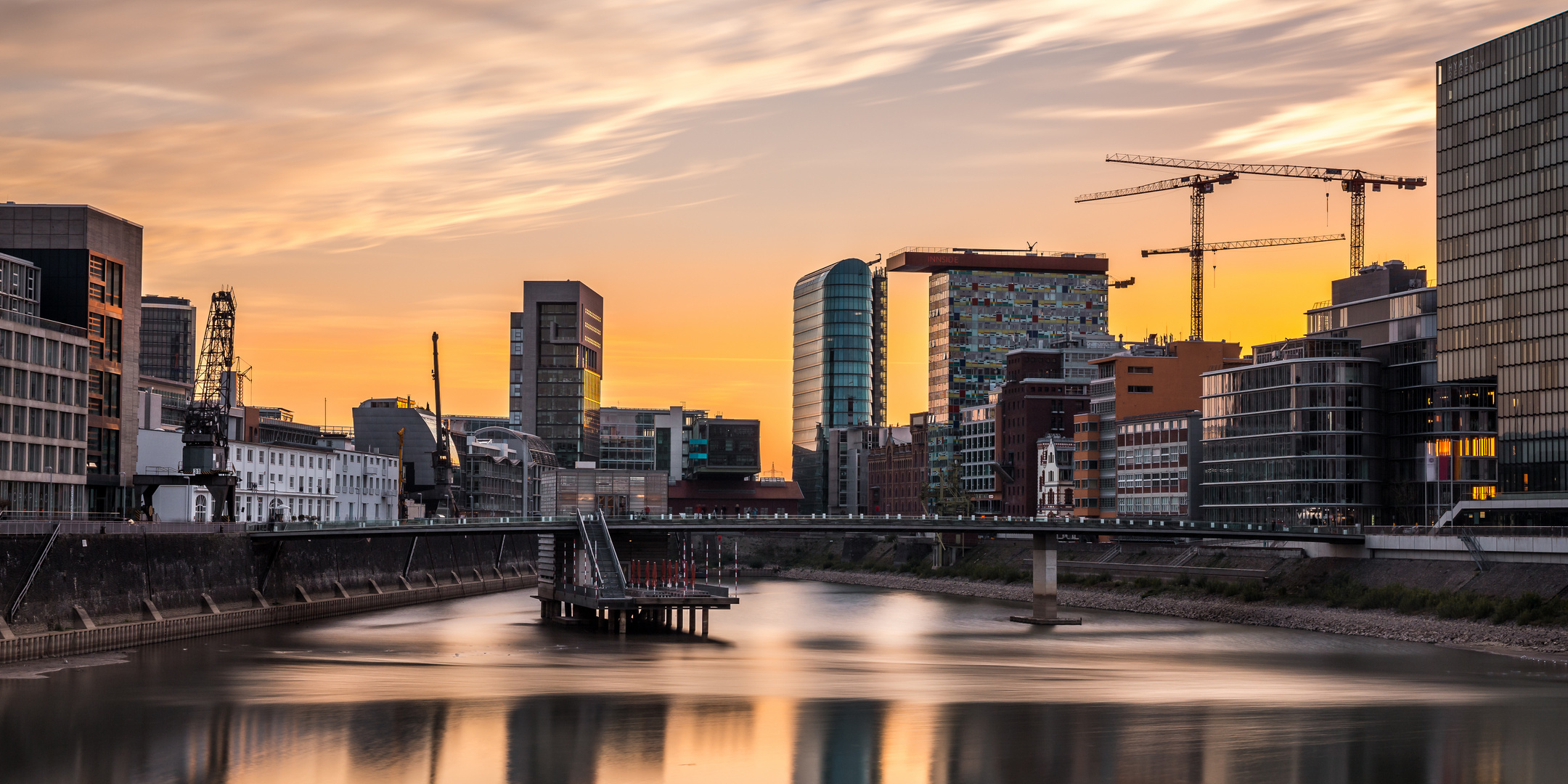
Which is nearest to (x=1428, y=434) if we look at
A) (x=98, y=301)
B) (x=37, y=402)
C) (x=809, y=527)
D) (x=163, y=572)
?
(x=809, y=527)

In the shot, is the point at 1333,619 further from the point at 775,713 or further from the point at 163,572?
the point at 163,572

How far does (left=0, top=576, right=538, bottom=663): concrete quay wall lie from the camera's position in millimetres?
94438

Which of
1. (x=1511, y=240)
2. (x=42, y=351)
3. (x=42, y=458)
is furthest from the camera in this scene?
(x=1511, y=240)

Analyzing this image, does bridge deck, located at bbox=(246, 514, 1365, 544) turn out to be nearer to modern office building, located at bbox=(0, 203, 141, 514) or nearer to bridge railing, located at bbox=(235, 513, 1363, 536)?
bridge railing, located at bbox=(235, 513, 1363, 536)

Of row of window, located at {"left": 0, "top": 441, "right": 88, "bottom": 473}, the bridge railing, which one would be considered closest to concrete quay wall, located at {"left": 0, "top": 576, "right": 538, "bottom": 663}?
the bridge railing

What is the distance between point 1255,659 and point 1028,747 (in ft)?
145

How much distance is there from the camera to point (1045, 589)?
149 m

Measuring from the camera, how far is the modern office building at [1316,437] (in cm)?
18300

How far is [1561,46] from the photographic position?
167 metres

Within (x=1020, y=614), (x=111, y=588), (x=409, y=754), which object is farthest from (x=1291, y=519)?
(x=409, y=754)

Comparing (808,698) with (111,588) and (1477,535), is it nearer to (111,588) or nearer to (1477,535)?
(111,588)

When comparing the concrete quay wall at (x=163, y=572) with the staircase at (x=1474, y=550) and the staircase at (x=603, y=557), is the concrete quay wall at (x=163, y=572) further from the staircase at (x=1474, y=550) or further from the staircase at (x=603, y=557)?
the staircase at (x=1474, y=550)

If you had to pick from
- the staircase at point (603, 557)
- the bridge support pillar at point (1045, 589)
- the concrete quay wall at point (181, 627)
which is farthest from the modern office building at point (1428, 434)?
the concrete quay wall at point (181, 627)

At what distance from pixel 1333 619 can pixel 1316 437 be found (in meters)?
52.6
